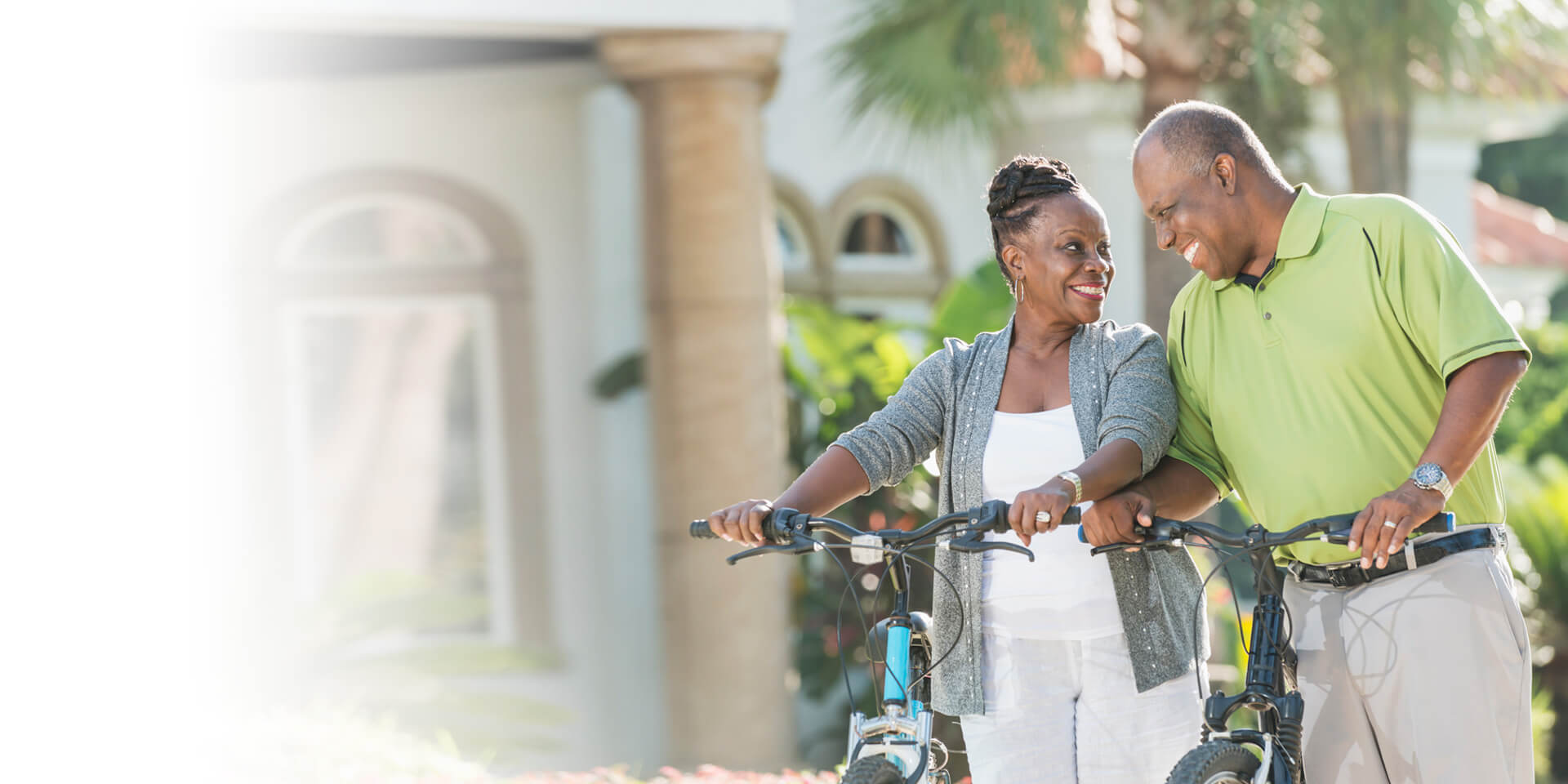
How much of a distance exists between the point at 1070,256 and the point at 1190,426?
1.48ft

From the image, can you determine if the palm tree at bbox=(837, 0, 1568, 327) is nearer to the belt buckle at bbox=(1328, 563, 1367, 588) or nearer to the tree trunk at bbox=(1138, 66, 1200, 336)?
the tree trunk at bbox=(1138, 66, 1200, 336)

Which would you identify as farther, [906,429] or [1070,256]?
[906,429]

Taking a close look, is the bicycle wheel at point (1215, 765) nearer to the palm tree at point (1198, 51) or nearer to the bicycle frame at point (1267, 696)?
the bicycle frame at point (1267, 696)

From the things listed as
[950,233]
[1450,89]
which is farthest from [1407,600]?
[950,233]

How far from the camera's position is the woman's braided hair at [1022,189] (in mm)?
3514

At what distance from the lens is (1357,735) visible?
3.35 m

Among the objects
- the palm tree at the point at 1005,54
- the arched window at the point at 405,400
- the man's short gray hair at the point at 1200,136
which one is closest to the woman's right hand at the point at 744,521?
the man's short gray hair at the point at 1200,136

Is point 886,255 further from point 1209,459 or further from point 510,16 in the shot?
point 1209,459

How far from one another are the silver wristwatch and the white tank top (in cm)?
66

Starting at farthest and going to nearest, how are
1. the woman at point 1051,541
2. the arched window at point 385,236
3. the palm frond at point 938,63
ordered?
the arched window at point 385,236 → the palm frond at point 938,63 → the woman at point 1051,541

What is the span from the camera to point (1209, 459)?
361 centimetres

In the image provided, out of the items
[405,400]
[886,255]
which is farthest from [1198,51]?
[405,400]

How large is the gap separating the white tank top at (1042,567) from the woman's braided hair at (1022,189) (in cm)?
38

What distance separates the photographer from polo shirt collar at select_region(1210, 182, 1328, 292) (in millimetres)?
3328
